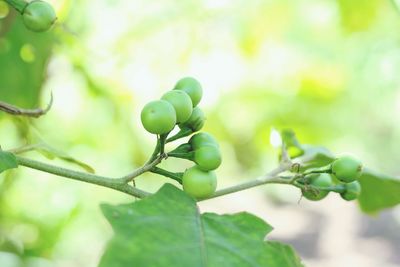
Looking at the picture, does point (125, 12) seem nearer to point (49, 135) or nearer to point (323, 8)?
point (49, 135)

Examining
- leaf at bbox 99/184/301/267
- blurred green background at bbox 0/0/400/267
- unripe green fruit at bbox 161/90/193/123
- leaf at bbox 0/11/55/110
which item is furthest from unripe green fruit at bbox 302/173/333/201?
leaf at bbox 0/11/55/110

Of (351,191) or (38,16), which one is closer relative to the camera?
(38,16)

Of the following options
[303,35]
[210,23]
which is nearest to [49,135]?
[210,23]

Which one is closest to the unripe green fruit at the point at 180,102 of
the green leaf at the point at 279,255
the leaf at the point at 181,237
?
the leaf at the point at 181,237

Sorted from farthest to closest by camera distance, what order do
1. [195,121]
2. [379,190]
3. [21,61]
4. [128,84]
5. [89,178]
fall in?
[128,84], [21,61], [379,190], [195,121], [89,178]

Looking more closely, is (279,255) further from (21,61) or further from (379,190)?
(21,61)

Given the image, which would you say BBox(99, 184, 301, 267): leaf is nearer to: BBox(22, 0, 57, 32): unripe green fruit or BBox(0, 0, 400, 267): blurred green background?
BBox(22, 0, 57, 32): unripe green fruit

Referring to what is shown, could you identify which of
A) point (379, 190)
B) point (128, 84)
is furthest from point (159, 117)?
point (128, 84)
